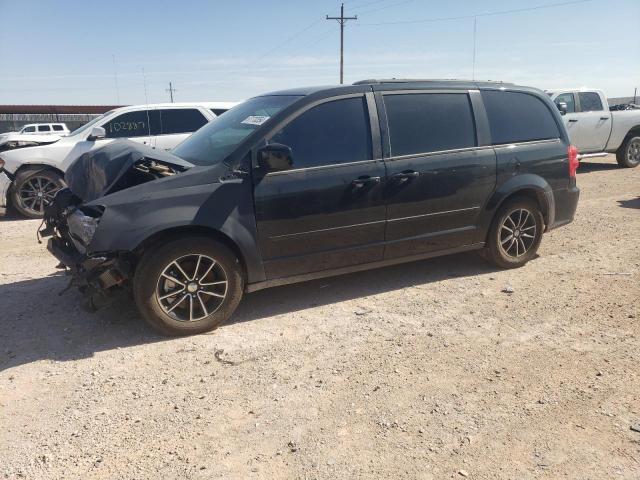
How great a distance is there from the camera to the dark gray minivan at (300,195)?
3.79 meters

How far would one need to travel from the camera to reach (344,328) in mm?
4117

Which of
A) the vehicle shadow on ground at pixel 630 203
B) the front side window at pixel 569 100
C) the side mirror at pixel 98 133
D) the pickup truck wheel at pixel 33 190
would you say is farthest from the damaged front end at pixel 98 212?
the front side window at pixel 569 100

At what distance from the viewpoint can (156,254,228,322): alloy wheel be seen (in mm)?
3875

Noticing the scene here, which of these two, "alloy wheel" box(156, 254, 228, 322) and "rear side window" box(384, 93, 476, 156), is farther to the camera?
"rear side window" box(384, 93, 476, 156)

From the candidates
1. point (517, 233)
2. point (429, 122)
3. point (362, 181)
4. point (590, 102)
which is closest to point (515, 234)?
point (517, 233)

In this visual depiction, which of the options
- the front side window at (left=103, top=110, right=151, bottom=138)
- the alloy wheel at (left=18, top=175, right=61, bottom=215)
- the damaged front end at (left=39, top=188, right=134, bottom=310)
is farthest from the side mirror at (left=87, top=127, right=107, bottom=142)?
the damaged front end at (left=39, top=188, right=134, bottom=310)

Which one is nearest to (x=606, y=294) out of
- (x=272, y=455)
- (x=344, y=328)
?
(x=344, y=328)

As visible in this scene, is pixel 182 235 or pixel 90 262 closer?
pixel 90 262

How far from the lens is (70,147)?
28.5ft

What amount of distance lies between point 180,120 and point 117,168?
18.9 ft

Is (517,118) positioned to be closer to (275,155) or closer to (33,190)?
(275,155)

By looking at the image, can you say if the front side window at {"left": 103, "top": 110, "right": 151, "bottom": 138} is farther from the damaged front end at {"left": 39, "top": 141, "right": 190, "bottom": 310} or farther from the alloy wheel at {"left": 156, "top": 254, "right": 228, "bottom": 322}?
the alloy wheel at {"left": 156, "top": 254, "right": 228, "bottom": 322}

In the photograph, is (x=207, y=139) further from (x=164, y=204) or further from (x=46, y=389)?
(x=46, y=389)

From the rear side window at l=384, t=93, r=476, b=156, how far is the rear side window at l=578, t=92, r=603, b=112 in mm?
9286
